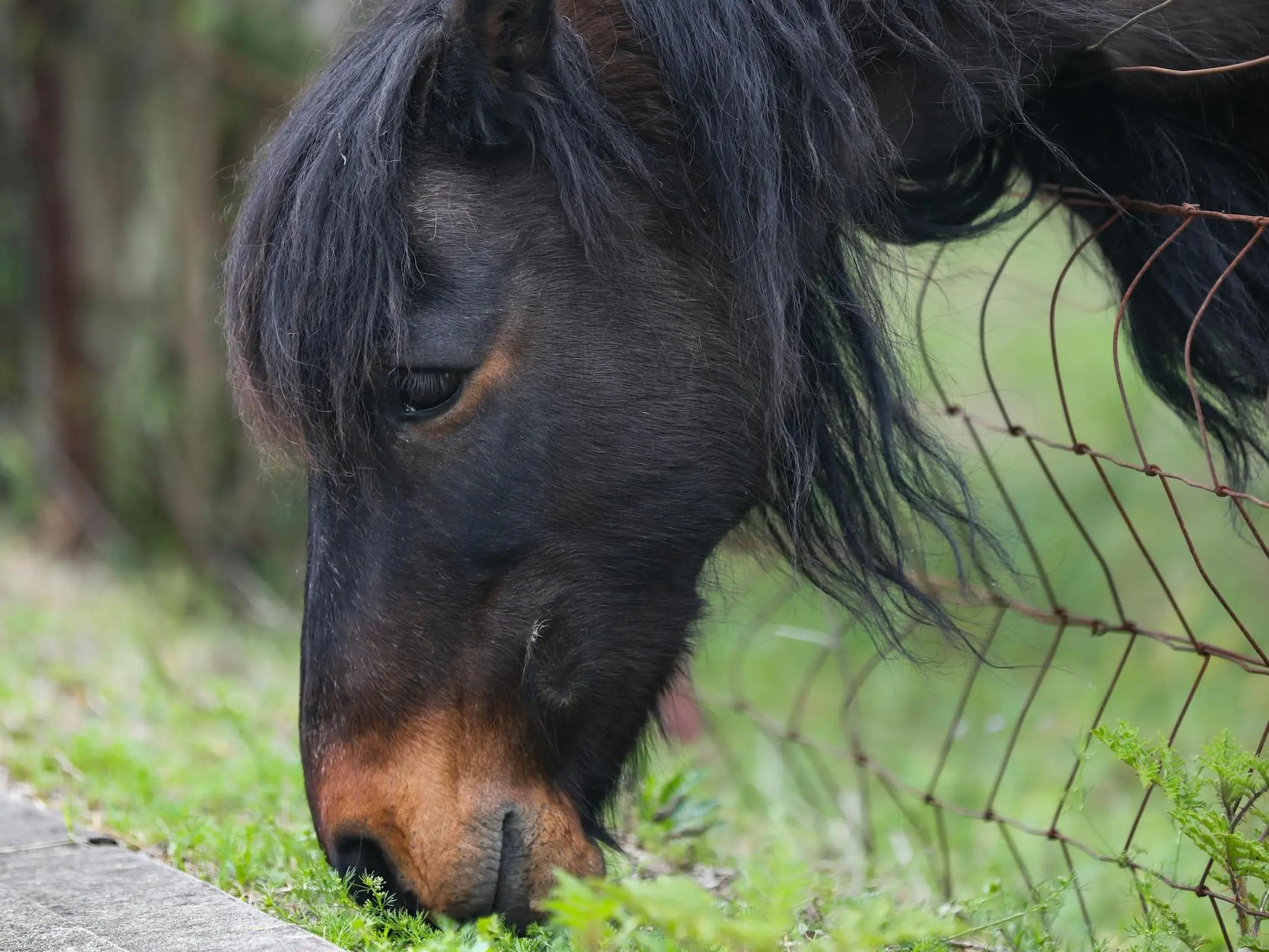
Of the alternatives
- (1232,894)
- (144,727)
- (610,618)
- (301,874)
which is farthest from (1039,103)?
(144,727)

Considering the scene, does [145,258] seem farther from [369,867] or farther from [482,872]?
[482,872]

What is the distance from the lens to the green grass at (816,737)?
1.96 meters

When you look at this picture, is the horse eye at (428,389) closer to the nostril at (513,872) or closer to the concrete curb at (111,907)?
the nostril at (513,872)

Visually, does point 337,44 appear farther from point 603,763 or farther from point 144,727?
point 144,727

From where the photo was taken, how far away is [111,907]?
192cm

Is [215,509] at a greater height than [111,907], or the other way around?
[111,907]

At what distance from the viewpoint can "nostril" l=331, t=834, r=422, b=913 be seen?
1.87m

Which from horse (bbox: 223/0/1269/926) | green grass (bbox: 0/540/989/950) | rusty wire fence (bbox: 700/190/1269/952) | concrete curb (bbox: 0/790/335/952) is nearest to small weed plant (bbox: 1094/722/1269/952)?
rusty wire fence (bbox: 700/190/1269/952)

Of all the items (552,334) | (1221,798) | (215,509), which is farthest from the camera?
(215,509)

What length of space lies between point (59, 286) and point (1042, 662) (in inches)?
200

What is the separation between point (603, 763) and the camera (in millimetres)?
2066

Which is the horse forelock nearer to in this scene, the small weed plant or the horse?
the horse

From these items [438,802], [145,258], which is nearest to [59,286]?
[145,258]

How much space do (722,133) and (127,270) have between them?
15.8ft
